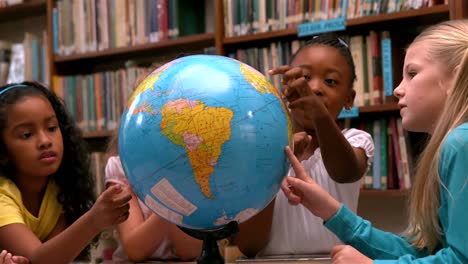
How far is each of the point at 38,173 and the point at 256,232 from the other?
0.71 m

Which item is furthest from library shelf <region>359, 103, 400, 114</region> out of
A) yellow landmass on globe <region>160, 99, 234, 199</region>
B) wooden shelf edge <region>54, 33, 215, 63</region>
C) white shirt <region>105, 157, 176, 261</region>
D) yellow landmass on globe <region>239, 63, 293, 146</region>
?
yellow landmass on globe <region>160, 99, 234, 199</region>

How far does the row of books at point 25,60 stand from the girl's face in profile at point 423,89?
2849 mm

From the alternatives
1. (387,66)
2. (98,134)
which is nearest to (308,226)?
(387,66)

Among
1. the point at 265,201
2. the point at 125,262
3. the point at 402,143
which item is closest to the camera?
the point at 265,201

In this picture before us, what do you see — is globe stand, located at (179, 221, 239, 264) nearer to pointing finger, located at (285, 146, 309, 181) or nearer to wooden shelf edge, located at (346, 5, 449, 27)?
pointing finger, located at (285, 146, 309, 181)

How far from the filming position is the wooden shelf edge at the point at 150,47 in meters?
3.20

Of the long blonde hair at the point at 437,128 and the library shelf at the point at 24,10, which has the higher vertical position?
the library shelf at the point at 24,10

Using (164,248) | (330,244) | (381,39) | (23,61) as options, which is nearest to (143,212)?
(164,248)

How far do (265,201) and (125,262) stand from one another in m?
0.82

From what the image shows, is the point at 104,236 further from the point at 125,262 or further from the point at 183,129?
the point at 183,129

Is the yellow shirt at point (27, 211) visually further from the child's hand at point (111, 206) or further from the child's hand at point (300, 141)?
the child's hand at point (300, 141)

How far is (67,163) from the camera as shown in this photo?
88.8 inches

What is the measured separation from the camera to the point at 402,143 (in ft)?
9.15

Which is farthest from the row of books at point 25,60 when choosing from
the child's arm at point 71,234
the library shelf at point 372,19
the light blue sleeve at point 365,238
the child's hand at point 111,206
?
the light blue sleeve at point 365,238
